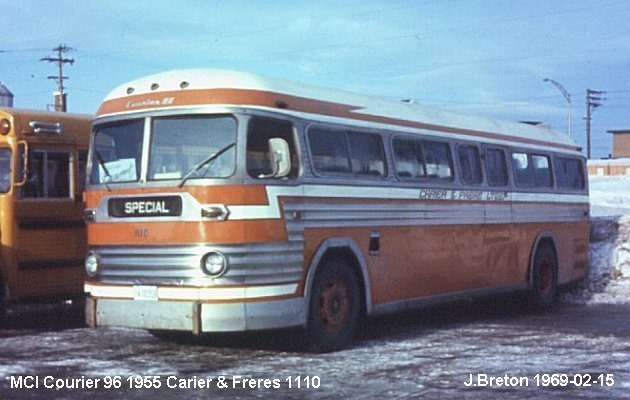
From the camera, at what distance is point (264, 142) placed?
1001cm

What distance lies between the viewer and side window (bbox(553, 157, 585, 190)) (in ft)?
54.9

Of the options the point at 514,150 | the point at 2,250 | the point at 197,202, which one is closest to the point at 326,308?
the point at 197,202

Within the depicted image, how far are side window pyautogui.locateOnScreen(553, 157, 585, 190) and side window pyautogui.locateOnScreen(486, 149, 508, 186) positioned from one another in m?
2.14

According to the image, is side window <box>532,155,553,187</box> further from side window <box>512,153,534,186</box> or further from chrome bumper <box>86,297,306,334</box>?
chrome bumper <box>86,297,306,334</box>

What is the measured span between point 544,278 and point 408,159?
4.87 meters

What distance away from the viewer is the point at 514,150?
15289mm

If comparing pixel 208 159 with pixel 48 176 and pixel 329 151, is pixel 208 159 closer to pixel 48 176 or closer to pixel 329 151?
pixel 329 151

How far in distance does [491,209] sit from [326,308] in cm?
452

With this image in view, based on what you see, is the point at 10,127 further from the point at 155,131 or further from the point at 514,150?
the point at 514,150

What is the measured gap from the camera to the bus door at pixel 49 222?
497 inches

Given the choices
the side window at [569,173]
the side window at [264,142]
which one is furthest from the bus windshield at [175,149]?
the side window at [569,173]

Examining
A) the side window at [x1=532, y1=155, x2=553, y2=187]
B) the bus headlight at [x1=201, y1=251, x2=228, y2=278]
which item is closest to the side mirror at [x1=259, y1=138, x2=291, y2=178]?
the bus headlight at [x1=201, y1=251, x2=228, y2=278]

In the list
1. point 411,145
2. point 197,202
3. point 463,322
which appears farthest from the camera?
point 463,322

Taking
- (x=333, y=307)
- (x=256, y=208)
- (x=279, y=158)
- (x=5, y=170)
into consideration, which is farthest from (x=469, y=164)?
(x=5, y=170)
